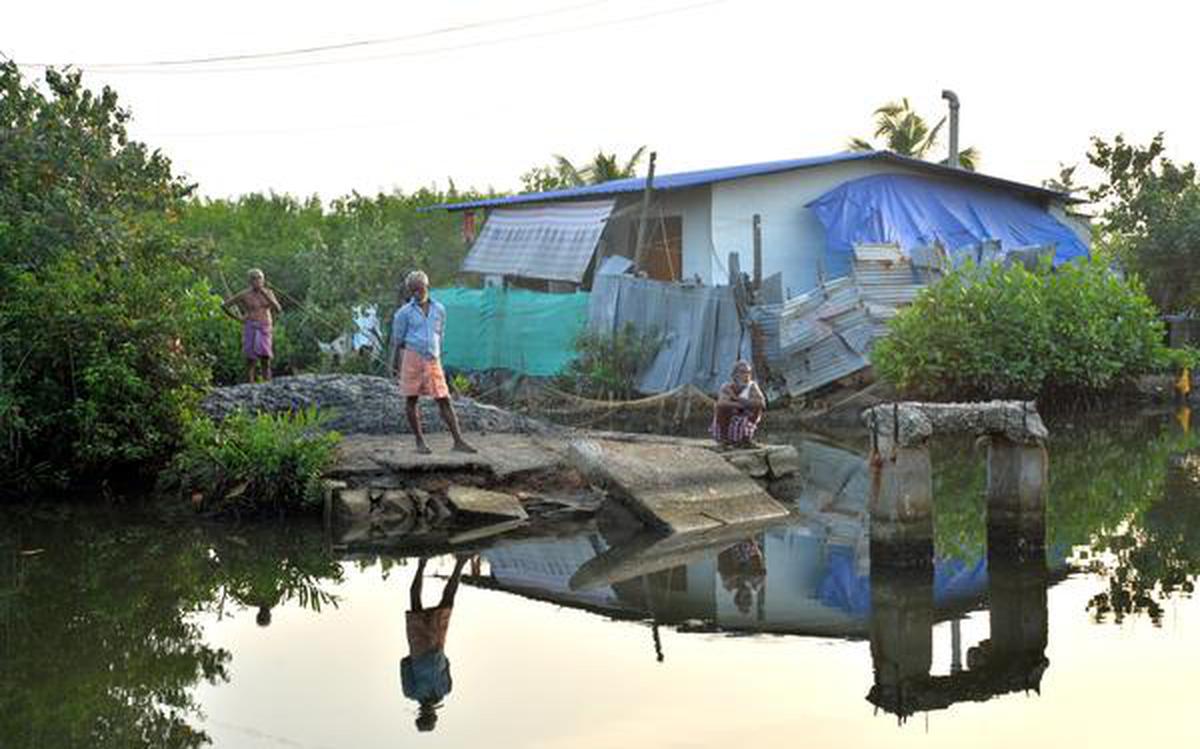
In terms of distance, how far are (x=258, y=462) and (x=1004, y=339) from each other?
10.8 metres

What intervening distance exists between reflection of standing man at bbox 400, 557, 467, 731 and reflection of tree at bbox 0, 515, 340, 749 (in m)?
0.79

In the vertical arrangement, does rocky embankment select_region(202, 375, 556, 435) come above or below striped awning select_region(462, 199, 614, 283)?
below

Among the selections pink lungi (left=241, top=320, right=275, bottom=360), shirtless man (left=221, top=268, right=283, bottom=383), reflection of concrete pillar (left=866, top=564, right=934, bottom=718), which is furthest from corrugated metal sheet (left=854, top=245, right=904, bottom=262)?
reflection of concrete pillar (left=866, top=564, right=934, bottom=718)

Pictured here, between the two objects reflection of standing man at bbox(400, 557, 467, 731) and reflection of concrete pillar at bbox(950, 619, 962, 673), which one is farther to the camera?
reflection of concrete pillar at bbox(950, 619, 962, 673)

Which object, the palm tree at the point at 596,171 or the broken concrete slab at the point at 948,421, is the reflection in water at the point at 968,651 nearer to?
the broken concrete slab at the point at 948,421

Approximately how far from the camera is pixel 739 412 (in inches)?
525

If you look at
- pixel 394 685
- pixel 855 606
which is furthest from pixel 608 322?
pixel 394 685

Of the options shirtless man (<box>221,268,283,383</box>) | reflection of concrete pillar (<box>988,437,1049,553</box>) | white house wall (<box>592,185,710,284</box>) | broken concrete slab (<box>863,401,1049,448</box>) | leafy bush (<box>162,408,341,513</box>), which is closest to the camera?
broken concrete slab (<box>863,401,1049,448</box>)

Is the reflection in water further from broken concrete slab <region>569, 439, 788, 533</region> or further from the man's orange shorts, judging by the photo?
the man's orange shorts

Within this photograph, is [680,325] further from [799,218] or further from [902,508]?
[902,508]

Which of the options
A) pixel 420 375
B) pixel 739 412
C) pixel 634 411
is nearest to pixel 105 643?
pixel 420 375

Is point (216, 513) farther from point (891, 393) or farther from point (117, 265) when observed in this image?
point (891, 393)

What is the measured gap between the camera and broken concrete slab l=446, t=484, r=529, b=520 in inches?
445

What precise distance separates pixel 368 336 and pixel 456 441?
A: 12230 millimetres
